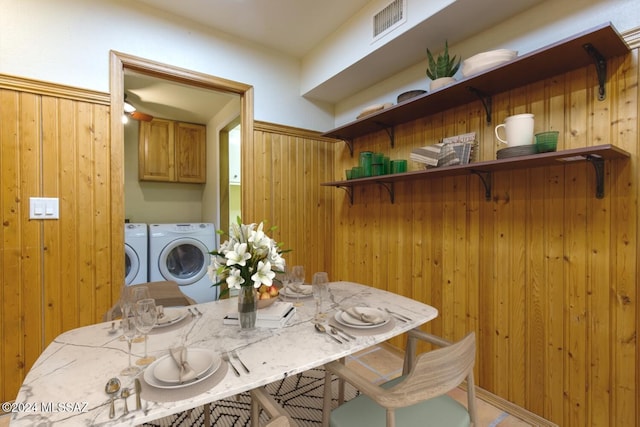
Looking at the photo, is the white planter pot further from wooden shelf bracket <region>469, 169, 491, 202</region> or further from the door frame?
the door frame

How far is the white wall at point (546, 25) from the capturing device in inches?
52.4

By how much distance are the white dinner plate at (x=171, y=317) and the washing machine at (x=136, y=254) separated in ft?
7.11

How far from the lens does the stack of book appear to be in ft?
3.88

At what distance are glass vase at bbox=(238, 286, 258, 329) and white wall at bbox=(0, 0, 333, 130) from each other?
182 centimetres

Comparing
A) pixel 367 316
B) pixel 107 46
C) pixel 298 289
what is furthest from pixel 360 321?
pixel 107 46

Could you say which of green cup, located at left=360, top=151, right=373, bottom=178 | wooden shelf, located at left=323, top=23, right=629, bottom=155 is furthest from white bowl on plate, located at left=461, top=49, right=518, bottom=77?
green cup, located at left=360, top=151, right=373, bottom=178

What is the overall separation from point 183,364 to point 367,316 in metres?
0.70

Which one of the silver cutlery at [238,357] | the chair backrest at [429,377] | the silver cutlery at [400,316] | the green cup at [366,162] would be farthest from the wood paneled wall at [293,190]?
the chair backrest at [429,377]

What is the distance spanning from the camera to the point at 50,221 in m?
1.81

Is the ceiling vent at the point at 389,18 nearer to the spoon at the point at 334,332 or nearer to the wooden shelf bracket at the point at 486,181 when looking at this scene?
the wooden shelf bracket at the point at 486,181

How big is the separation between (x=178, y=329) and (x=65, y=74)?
1838 mm

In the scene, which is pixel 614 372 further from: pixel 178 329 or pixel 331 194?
pixel 331 194

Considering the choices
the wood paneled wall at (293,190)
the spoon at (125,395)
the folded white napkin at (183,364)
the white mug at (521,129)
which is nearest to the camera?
the spoon at (125,395)

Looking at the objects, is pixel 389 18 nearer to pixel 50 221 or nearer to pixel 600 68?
pixel 600 68
